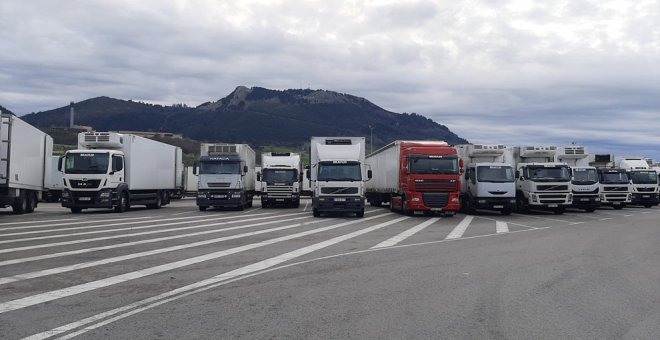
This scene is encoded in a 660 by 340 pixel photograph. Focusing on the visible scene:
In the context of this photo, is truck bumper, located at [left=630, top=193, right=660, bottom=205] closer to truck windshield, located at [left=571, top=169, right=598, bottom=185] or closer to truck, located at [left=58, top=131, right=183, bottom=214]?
truck windshield, located at [left=571, top=169, right=598, bottom=185]

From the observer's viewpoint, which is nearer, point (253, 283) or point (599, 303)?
point (599, 303)

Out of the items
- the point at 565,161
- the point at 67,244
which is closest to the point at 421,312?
the point at 67,244

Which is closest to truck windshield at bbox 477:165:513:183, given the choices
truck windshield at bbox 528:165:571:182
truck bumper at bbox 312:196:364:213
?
truck windshield at bbox 528:165:571:182

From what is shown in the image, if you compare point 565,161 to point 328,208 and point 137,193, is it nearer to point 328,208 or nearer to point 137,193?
point 328,208

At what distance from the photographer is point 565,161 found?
33.1 m

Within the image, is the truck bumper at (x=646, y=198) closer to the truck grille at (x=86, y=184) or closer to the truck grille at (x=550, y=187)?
the truck grille at (x=550, y=187)

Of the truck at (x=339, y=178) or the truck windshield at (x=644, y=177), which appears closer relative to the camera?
the truck at (x=339, y=178)

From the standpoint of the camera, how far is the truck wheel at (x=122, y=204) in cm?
2833

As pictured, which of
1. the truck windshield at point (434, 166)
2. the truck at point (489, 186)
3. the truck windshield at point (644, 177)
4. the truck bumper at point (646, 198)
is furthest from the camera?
the truck bumper at point (646, 198)

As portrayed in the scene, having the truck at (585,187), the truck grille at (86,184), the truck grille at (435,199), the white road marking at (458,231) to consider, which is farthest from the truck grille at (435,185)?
the truck grille at (86,184)

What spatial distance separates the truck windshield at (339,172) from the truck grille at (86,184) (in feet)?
32.8

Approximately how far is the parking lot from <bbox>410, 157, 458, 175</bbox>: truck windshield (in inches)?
369

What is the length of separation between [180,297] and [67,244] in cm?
780

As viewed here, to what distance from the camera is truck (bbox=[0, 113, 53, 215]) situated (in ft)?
81.4
